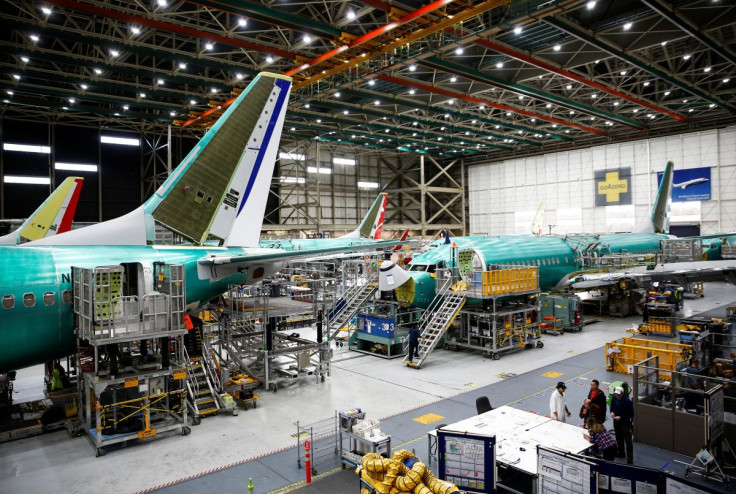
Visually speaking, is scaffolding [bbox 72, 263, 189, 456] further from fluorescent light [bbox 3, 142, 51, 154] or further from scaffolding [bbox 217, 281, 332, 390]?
fluorescent light [bbox 3, 142, 51, 154]

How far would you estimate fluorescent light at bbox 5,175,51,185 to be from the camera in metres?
44.4

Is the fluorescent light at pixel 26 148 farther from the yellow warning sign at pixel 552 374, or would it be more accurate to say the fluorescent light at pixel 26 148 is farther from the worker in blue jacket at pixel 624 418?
the worker in blue jacket at pixel 624 418

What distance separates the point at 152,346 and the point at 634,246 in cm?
3446

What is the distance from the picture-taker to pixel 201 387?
16.3 m

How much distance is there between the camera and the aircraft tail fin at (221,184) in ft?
49.9

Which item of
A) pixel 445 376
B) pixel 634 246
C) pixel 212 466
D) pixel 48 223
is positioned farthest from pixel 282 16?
pixel 634 246

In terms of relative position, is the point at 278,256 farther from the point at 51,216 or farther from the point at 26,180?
the point at 26,180

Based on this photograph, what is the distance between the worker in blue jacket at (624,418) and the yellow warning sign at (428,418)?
16.7 feet

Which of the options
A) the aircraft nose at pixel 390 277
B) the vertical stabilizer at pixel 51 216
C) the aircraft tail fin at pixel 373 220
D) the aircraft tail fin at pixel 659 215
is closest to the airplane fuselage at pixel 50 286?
the aircraft nose at pixel 390 277

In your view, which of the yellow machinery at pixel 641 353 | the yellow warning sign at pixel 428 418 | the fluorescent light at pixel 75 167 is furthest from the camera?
the fluorescent light at pixel 75 167

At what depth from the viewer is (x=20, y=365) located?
12.6 m

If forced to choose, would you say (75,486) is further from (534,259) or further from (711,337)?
(534,259)

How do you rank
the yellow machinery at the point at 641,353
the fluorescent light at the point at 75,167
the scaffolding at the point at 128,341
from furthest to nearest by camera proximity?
the fluorescent light at the point at 75,167
the yellow machinery at the point at 641,353
the scaffolding at the point at 128,341

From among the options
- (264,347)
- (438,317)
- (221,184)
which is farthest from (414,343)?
(221,184)
